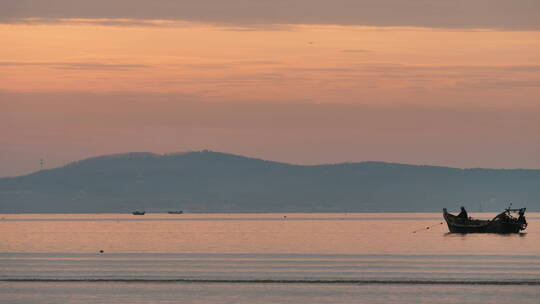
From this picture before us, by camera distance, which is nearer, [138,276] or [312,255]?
[138,276]

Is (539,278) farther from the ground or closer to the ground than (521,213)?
closer to the ground

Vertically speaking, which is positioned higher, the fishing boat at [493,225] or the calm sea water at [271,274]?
the fishing boat at [493,225]

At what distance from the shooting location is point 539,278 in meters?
73.9

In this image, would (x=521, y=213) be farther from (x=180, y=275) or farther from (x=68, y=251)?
(x=180, y=275)

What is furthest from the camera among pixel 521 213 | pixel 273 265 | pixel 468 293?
pixel 521 213

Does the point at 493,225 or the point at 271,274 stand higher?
the point at 493,225

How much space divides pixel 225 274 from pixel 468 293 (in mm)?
20662

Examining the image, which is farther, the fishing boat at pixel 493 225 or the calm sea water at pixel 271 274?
the fishing boat at pixel 493 225

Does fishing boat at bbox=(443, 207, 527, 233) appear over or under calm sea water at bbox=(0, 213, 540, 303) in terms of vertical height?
over

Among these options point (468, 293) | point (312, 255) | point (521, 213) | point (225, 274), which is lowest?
point (468, 293)

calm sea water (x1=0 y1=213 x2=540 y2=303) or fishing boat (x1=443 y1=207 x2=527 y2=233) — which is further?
fishing boat (x1=443 y1=207 x2=527 y2=233)

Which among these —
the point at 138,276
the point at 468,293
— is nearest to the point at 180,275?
the point at 138,276

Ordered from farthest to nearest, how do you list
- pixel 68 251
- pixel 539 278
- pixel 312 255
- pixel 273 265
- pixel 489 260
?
pixel 68 251
pixel 312 255
pixel 489 260
pixel 273 265
pixel 539 278

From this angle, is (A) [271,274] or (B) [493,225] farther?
(B) [493,225]
